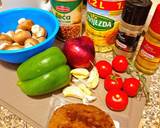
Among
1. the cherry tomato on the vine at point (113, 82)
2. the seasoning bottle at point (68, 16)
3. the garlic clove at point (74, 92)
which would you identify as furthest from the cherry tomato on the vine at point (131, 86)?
the seasoning bottle at point (68, 16)

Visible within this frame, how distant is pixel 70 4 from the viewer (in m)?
0.77

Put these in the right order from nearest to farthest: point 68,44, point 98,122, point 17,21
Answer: point 98,122
point 68,44
point 17,21

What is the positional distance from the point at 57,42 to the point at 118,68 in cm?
24

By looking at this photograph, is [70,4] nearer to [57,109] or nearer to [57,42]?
[57,42]

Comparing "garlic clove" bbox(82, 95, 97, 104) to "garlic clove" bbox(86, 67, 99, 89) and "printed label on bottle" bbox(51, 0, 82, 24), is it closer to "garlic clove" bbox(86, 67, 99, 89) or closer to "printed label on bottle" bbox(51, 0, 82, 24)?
"garlic clove" bbox(86, 67, 99, 89)

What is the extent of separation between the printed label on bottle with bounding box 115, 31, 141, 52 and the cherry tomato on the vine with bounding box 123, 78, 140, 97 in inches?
4.3

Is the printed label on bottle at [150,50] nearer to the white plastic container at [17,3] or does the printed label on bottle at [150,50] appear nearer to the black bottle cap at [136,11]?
the black bottle cap at [136,11]

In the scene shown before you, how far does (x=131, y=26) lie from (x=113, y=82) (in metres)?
0.16

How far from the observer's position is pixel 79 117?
61 centimetres

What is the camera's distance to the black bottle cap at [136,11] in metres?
0.65

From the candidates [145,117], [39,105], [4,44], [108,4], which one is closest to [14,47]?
[4,44]

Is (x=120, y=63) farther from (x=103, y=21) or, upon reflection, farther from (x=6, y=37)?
(x=6, y=37)

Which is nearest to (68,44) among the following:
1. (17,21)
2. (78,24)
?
(78,24)

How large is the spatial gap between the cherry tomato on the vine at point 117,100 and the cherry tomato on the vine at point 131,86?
0.07ft
